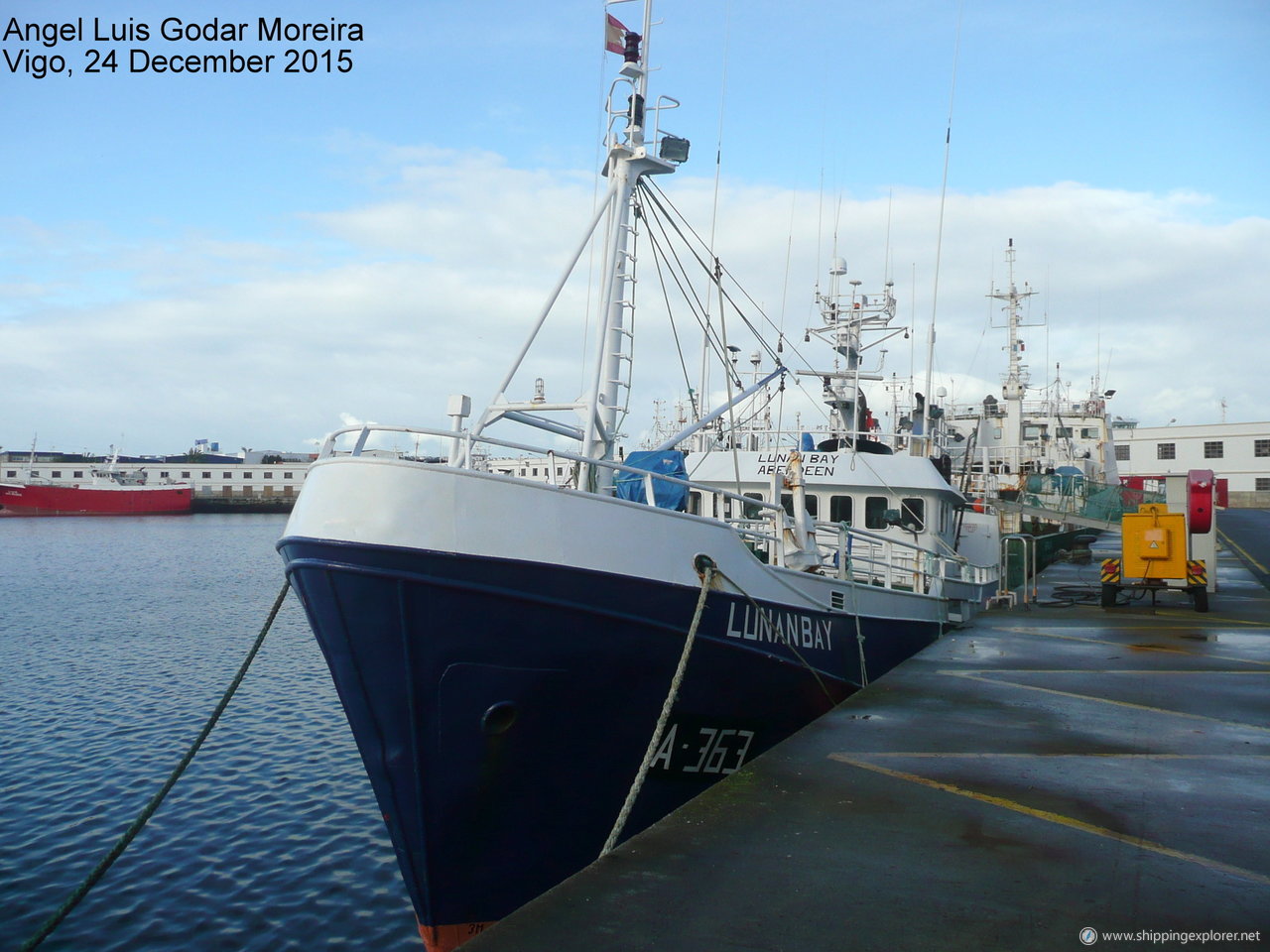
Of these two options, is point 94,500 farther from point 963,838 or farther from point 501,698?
point 963,838

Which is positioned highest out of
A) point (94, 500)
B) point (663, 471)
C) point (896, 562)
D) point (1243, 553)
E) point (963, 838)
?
point (663, 471)

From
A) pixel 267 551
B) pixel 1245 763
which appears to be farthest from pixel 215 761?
pixel 267 551

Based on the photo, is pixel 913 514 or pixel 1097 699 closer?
pixel 1097 699

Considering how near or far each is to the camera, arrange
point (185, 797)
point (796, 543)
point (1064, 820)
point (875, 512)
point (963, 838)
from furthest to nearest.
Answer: point (875, 512)
point (185, 797)
point (796, 543)
point (1064, 820)
point (963, 838)

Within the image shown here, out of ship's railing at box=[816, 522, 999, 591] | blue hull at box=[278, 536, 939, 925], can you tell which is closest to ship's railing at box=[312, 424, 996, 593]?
ship's railing at box=[816, 522, 999, 591]

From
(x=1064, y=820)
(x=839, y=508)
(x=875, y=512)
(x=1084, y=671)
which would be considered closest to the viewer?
(x=1064, y=820)

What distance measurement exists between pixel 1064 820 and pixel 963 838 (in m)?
0.78

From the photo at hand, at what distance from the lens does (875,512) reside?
43.8ft

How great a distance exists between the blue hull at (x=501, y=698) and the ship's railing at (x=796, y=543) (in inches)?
35.6

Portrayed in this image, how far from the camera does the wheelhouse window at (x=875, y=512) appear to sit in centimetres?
1332

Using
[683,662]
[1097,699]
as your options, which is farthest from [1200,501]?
[683,662]

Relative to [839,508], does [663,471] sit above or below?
above

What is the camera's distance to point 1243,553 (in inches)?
1161

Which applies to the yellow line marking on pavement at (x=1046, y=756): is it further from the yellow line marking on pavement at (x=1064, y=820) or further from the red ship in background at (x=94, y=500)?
the red ship in background at (x=94, y=500)
